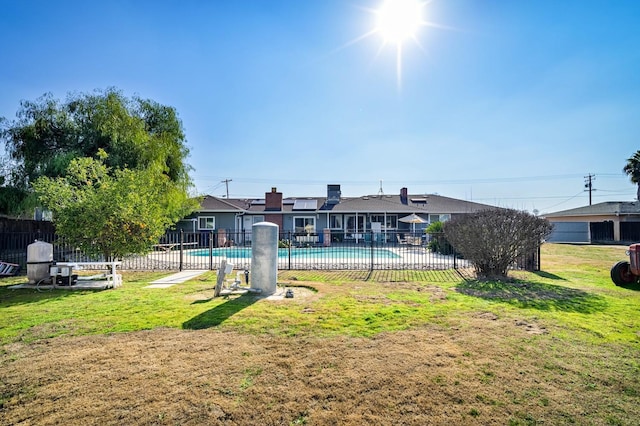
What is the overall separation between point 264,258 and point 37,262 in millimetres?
6821

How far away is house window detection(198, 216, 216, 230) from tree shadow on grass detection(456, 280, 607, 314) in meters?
23.8

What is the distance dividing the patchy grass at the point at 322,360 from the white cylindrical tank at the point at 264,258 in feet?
2.18

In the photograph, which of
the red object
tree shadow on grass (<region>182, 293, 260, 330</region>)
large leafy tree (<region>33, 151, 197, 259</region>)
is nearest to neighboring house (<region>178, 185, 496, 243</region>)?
large leafy tree (<region>33, 151, 197, 259</region>)

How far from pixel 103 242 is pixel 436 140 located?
706 inches

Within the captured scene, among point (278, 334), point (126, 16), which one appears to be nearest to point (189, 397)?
point (278, 334)

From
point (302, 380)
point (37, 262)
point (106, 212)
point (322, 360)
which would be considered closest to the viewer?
point (302, 380)

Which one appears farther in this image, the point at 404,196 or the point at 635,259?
the point at 404,196

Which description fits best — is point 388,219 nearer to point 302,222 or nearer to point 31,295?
point 302,222

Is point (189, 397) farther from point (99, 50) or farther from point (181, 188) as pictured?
point (181, 188)

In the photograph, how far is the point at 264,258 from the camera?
7906mm

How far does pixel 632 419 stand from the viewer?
277cm

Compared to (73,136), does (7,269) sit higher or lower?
lower

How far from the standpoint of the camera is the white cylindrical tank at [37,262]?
29.8 feet

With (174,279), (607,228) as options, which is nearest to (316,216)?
(174,279)
